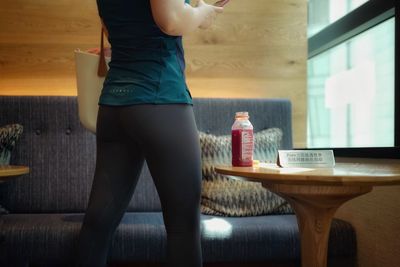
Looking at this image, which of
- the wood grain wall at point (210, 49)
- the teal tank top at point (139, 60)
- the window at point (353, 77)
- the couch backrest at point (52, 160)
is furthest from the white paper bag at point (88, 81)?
the window at point (353, 77)

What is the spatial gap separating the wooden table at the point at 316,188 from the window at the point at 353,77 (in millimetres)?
772

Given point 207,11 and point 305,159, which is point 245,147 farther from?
point 207,11

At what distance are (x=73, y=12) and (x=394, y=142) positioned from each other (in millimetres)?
1682

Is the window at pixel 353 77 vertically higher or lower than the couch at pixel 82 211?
higher

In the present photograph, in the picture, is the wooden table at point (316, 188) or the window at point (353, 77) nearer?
the wooden table at point (316, 188)

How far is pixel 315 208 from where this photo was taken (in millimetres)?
1072

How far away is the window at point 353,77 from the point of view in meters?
1.84

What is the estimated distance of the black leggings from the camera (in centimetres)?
91

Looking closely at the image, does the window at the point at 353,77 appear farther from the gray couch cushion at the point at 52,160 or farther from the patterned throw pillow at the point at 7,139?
the patterned throw pillow at the point at 7,139

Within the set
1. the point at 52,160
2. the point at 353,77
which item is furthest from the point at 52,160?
the point at 353,77

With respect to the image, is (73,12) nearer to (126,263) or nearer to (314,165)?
(126,263)

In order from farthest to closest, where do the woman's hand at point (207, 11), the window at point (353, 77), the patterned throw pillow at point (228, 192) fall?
the window at point (353, 77) < the patterned throw pillow at point (228, 192) < the woman's hand at point (207, 11)

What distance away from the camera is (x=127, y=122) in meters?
0.93

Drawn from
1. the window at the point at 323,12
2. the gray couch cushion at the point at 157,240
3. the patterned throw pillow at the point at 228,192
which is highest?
the window at the point at 323,12
